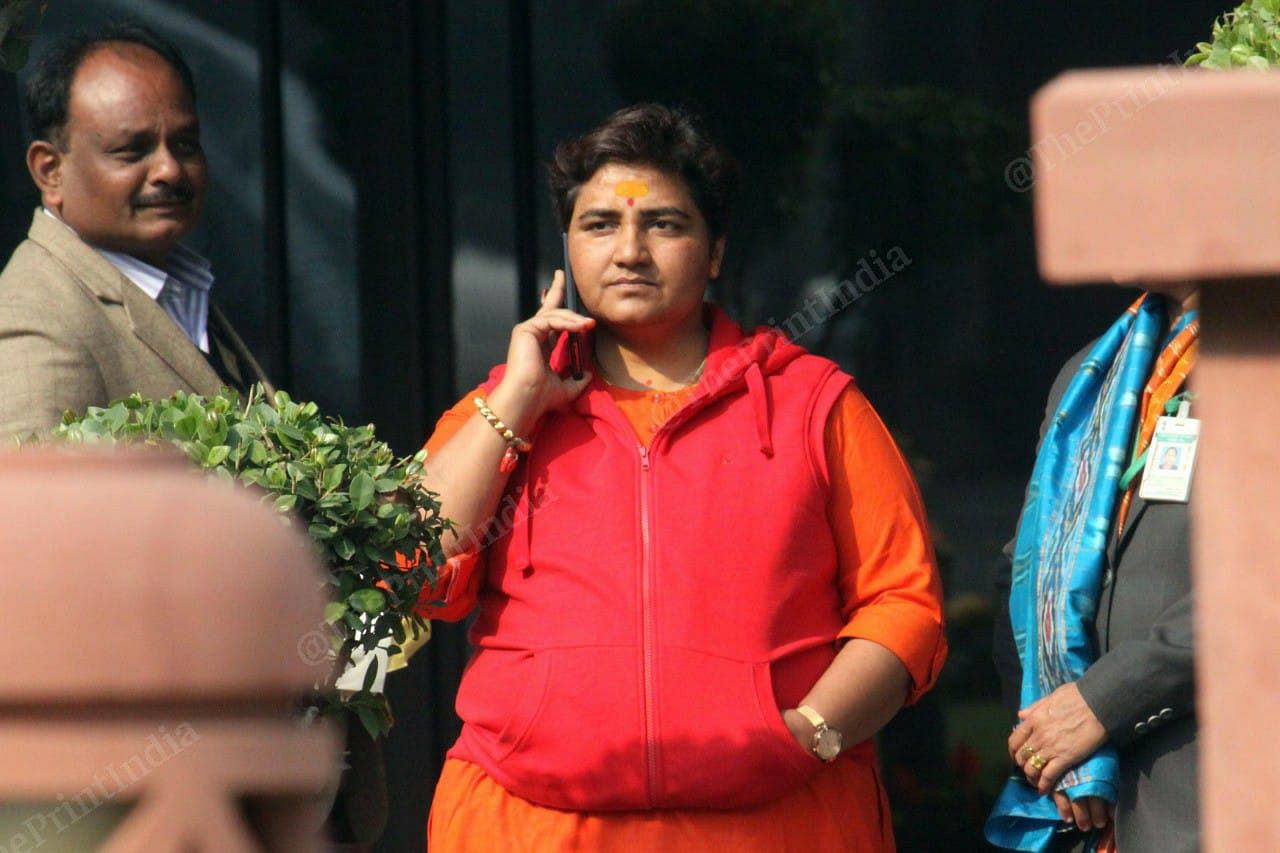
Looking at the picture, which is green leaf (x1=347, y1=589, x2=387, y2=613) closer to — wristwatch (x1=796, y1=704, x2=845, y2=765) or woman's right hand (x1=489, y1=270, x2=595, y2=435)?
woman's right hand (x1=489, y1=270, x2=595, y2=435)

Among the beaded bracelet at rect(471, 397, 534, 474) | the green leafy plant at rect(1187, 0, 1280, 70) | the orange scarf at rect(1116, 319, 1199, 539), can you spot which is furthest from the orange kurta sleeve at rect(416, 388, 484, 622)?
the green leafy plant at rect(1187, 0, 1280, 70)

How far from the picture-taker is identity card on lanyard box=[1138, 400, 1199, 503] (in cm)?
293

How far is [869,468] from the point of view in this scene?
10.4 feet

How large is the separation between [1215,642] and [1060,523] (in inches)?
81.4

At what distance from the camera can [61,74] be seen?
126 inches

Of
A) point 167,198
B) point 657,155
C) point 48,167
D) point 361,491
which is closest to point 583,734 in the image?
point 361,491

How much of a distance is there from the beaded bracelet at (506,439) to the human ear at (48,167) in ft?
2.68

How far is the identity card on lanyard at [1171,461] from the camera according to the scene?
115 inches

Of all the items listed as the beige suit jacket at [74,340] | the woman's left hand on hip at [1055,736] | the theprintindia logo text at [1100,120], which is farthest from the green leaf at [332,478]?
the theprintindia logo text at [1100,120]

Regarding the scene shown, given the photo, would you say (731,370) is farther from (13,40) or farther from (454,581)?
(13,40)

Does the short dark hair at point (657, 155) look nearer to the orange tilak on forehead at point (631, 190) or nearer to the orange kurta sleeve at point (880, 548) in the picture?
the orange tilak on forehead at point (631, 190)

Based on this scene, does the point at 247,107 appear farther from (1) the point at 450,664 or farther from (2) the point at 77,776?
(2) the point at 77,776

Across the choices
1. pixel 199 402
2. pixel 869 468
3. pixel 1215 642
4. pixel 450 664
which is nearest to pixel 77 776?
pixel 1215 642

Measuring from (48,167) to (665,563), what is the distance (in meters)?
1.27
